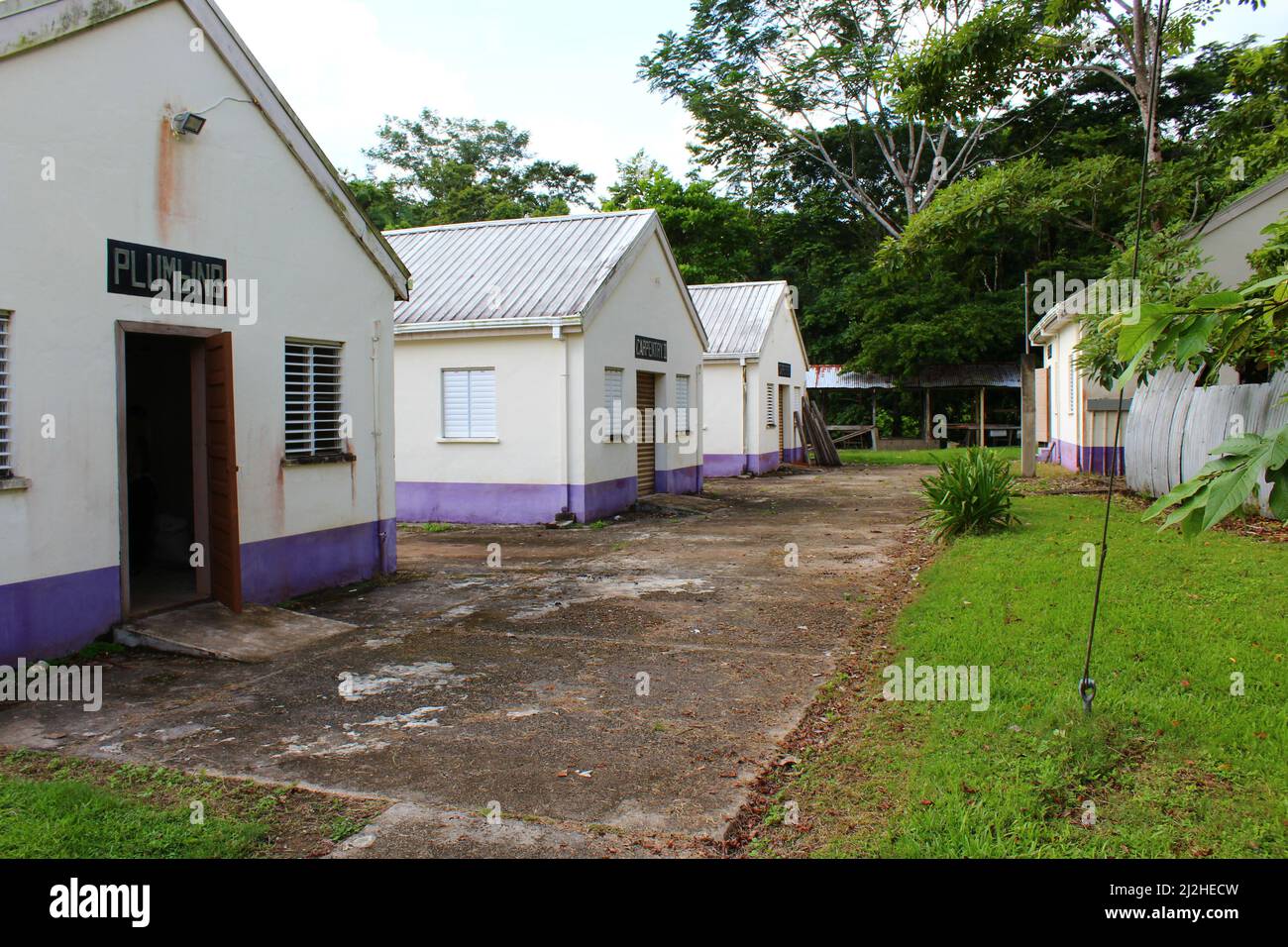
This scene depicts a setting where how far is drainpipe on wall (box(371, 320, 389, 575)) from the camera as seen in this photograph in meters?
10.9

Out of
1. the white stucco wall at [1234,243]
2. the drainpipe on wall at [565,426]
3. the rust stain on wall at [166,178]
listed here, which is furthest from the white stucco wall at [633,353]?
the white stucco wall at [1234,243]

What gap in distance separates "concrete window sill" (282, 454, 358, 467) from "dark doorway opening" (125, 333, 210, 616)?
3.38 feet

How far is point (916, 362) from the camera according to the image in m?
36.1

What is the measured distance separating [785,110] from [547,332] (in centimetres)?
2803

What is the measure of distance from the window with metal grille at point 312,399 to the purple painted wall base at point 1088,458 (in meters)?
13.1

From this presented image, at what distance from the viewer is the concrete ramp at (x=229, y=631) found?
7.59 m

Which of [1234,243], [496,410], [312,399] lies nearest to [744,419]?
[496,410]

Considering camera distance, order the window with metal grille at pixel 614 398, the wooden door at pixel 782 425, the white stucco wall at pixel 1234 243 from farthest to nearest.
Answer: the wooden door at pixel 782 425 → the white stucco wall at pixel 1234 243 → the window with metal grille at pixel 614 398

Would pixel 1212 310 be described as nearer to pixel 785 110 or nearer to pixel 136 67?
pixel 136 67

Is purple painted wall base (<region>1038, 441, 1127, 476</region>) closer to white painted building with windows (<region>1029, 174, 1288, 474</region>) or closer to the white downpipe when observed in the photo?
white painted building with windows (<region>1029, 174, 1288, 474</region>)

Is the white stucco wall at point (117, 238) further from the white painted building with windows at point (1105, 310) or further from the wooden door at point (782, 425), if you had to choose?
the wooden door at point (782, 425)

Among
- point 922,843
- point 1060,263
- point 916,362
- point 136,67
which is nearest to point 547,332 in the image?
point 136,67

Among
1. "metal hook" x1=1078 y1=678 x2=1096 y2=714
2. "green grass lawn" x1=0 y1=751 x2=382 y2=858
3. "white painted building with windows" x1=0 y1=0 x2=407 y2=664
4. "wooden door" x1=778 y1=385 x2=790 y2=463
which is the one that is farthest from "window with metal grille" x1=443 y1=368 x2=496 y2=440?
"wooden door" x1=778 y1=385 x2=790 y2=463

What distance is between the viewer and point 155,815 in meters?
4.45
